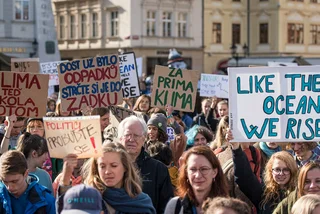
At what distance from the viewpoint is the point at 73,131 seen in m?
5.43

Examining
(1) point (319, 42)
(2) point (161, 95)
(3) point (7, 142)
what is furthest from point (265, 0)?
(3) point (7, 142)

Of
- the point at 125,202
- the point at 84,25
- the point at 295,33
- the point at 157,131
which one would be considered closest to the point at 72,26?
the point at 84,25

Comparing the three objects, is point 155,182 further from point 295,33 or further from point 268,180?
point 295,33

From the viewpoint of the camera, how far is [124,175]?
5094mm

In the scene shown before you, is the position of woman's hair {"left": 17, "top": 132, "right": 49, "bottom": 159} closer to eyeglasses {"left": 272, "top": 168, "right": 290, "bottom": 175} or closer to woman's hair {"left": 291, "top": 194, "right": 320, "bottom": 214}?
eyeglasses {"left": 272, "top": 168, "right": 290, "bottom": 175}

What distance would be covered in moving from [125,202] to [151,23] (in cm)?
4066

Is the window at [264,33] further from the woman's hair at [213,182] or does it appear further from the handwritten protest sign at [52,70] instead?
the woman's hair at [213,182]

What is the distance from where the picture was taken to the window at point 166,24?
46.0 meters

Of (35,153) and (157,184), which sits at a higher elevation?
(35,153)

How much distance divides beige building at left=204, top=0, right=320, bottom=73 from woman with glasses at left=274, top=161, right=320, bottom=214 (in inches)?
1651

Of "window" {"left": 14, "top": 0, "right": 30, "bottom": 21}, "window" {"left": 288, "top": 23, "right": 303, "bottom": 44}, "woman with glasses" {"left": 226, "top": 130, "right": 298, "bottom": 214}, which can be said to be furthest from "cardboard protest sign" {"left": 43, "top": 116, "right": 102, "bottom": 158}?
"window" {"left": 288, "top": 23, "right": 303, "bottom": 44}

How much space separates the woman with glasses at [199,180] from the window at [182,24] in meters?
41.7

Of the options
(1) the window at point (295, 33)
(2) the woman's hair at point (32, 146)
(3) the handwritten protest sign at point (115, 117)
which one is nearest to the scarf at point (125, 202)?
(2) the woman's hair at point (32, 146)

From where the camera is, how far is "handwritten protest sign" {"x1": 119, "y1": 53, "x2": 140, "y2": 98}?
→ 39.5 ft
